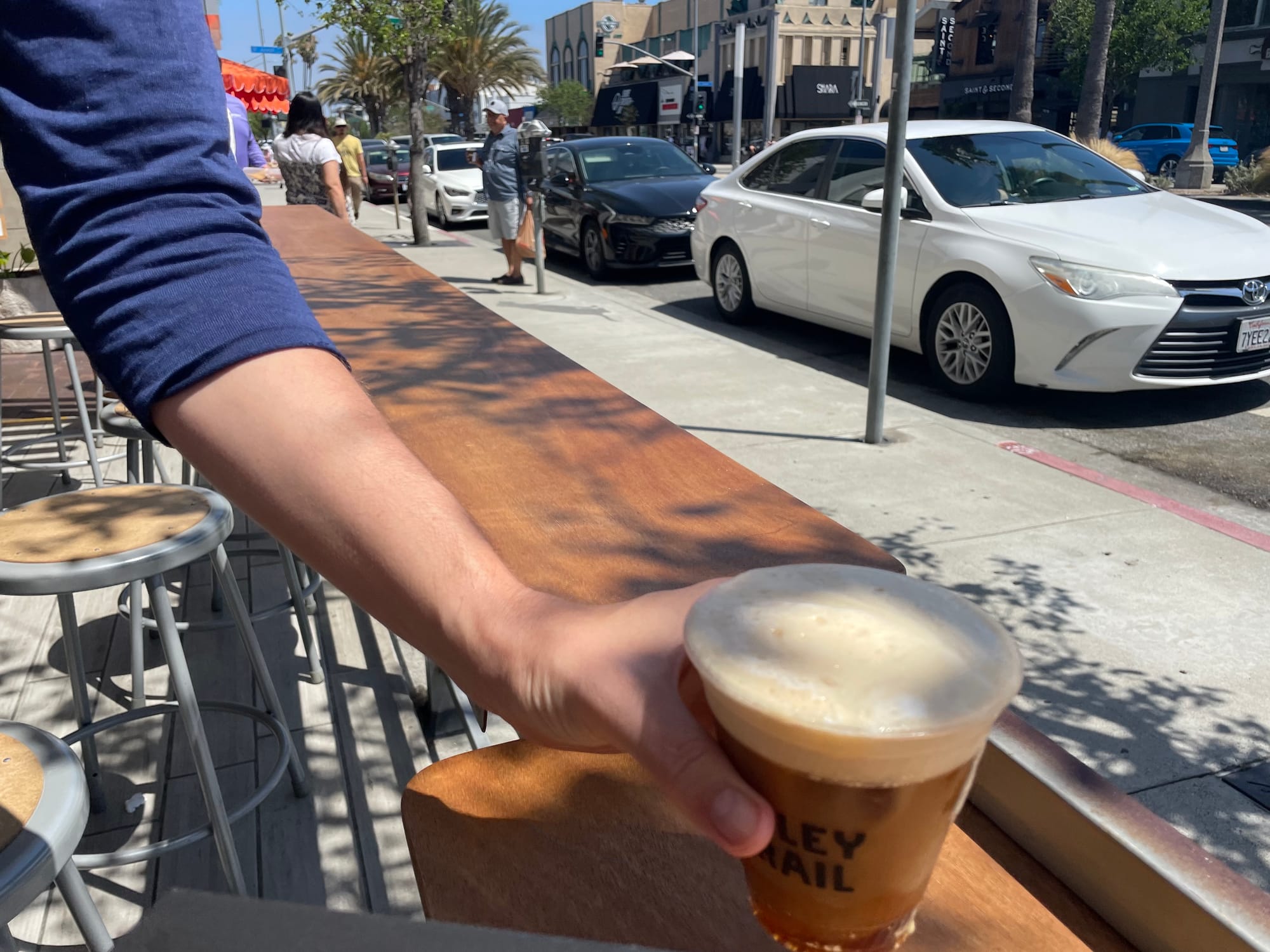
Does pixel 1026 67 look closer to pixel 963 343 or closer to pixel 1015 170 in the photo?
pixel 1015 170

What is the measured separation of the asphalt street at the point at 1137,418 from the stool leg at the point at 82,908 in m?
5.12

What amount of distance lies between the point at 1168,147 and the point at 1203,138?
4130 millimetres

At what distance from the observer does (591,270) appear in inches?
488

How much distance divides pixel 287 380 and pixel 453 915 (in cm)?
53

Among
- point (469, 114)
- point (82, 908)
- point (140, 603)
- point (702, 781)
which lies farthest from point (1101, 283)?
point (469, 114)

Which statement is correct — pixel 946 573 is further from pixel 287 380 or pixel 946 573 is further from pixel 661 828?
pixel 287 380

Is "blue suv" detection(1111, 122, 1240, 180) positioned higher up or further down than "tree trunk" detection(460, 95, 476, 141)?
further down

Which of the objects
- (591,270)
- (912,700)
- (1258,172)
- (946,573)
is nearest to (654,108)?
(1258,172)

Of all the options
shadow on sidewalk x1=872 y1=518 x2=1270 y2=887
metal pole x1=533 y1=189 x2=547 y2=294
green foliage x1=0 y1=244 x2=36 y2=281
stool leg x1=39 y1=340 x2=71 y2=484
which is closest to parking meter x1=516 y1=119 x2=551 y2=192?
metal pole x1=533 y1=189 x2=547 y2=294

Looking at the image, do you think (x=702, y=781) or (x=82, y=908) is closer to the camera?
(x=702, y=781)

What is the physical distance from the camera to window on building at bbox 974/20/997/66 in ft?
154

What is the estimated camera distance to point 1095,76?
24.2 meters

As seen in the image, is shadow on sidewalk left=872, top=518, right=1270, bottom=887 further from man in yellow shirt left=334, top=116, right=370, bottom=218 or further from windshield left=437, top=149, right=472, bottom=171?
windshield left=437, top=149, right=472, bottom=171

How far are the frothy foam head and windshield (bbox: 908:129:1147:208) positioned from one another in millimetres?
6623
